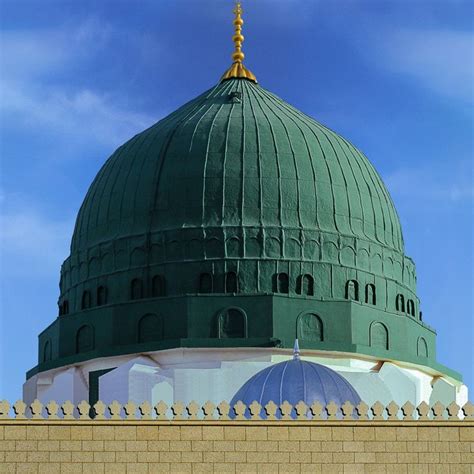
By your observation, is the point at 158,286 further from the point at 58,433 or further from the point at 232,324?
the point at 58,433

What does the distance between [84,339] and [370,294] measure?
6490 mm

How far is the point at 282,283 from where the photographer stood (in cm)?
3475

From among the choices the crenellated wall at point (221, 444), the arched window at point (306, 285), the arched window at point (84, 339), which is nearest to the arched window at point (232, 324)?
the arched window at point (306, 285)

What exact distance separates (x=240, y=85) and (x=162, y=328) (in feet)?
24.7

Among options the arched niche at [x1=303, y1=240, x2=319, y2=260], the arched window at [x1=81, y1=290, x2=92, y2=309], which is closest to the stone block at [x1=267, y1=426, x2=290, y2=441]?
the arched niche at [x1=303, y1=240, x2=319, y2=260]

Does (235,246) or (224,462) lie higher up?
(235,246)

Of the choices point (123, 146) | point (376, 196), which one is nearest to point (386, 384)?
point (376, 196)

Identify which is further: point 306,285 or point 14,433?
point 306,285

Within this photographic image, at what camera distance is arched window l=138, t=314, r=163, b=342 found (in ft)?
113

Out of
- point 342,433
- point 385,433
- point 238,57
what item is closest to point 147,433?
→ point 342,433

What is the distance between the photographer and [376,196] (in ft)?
122

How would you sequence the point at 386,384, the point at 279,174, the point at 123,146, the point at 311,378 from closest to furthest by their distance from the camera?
the point at 311,378, the point at 386,384, the point at 279,174, the point at 123,146

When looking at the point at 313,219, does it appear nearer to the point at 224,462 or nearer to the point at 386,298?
the point at 386,298

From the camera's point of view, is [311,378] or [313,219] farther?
[313,219]
